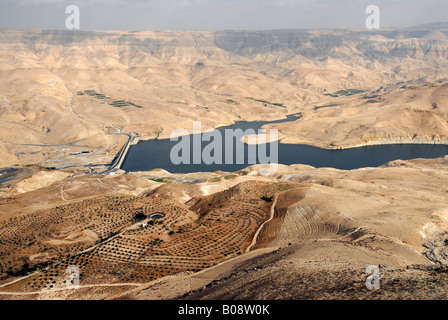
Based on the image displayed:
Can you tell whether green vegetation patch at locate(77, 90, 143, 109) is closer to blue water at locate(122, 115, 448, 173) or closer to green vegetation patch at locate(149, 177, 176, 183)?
blue water at locate(122, 115, 448, 173)

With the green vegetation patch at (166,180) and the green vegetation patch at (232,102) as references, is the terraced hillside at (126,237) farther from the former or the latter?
the green vegetation patch at (232,102)

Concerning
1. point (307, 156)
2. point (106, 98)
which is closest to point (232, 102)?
point (106, 98)

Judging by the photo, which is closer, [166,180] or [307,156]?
[166,180]

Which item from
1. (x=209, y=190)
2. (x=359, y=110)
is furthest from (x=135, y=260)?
(x=359, y=110)

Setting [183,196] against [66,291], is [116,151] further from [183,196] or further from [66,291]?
[66,291]

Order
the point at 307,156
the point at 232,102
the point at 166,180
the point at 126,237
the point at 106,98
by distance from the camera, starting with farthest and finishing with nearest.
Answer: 1. the point at 232,102
2. the point at 106,98
3. the point at 307,156
4. the point at 166,180
5. the point at 126,237

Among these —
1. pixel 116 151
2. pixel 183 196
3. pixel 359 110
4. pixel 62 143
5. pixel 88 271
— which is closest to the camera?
pixel 88 271

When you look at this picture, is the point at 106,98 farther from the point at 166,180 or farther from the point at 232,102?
the point at 166,180

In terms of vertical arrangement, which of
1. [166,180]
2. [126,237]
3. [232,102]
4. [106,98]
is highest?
[106,98]
